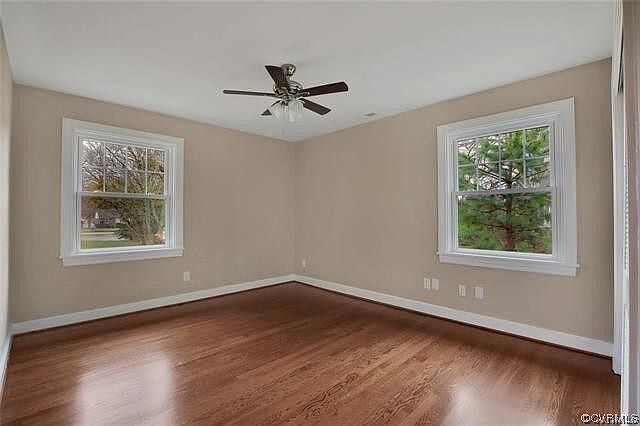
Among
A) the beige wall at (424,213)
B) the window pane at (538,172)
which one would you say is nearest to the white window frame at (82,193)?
the beige wall at (424,213)

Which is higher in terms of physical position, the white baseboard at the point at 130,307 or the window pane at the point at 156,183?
the window pane at the point at 156,183

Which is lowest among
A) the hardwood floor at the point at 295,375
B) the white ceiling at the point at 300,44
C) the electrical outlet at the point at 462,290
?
the hardwood floor at the point at 295,375

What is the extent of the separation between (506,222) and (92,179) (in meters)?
4.74

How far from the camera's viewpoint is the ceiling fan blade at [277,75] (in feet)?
7.98

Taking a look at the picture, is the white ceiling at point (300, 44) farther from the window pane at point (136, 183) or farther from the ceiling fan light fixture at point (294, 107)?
the window pane at point (136, 183)

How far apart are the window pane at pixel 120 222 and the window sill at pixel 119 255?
13 centimetres

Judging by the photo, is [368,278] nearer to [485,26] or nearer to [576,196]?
[576,196]

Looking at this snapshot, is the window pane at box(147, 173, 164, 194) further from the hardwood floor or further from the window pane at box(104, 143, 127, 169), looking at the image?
the hardwood floor

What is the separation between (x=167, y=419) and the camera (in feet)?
6.33

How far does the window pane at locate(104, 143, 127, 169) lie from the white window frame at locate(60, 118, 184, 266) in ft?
0.29

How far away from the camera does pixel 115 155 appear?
3.99 metres

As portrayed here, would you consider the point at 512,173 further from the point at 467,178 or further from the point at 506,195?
the point at 467,178

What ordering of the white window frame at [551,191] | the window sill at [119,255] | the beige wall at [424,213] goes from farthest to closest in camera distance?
the window sill at [119,255]
the white window frame at [551,191]
the beige wall at [424,213]

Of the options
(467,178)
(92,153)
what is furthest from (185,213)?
(467,178)
